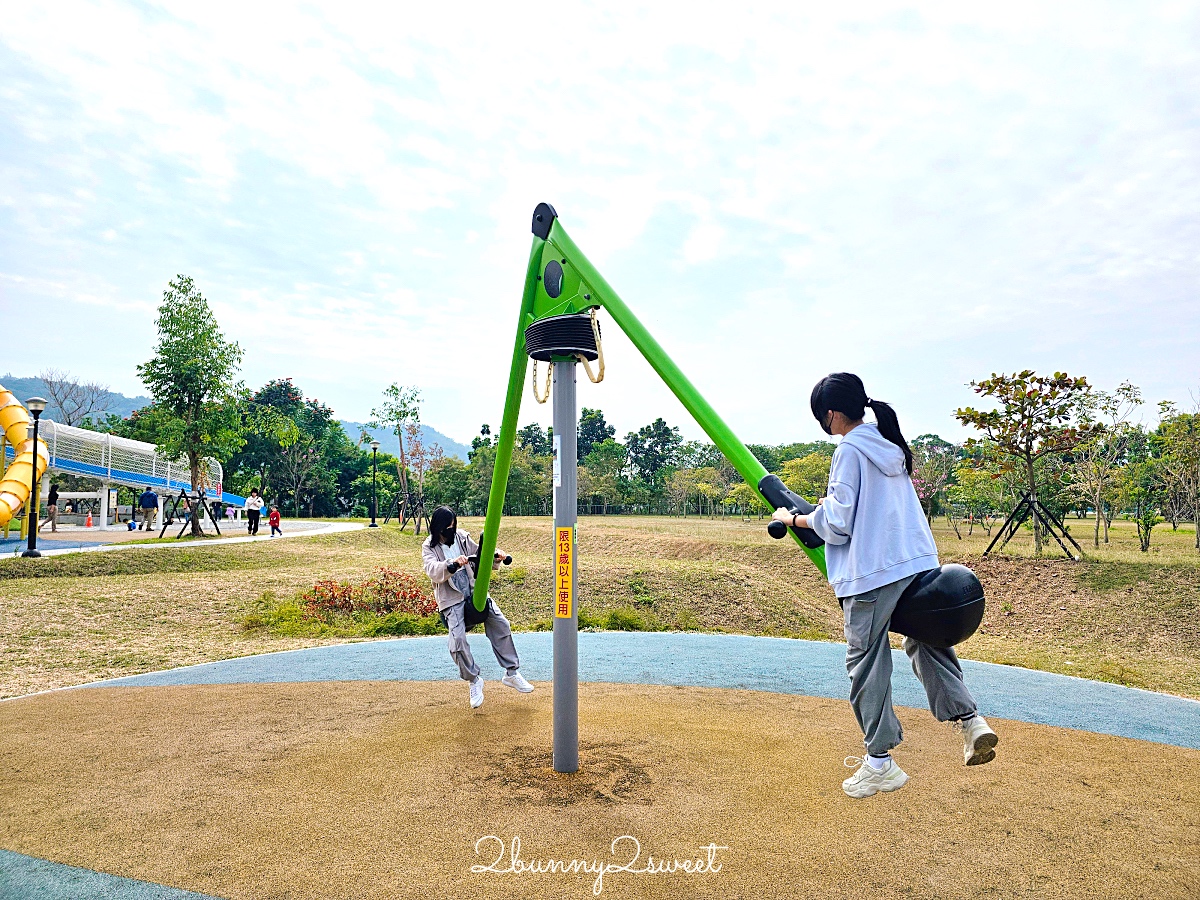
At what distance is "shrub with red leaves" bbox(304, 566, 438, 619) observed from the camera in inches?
460

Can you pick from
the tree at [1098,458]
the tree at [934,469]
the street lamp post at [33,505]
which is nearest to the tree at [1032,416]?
the tree at [1098,458]

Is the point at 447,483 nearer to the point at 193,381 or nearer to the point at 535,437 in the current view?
the point at 193,381

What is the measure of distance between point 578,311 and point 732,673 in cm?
462

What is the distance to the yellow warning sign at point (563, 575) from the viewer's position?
4.43m

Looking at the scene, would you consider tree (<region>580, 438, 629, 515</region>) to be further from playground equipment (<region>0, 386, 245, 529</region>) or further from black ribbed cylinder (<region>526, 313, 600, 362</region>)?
black ribbed cylinder (<region>526, 313, 600, 362</region>)

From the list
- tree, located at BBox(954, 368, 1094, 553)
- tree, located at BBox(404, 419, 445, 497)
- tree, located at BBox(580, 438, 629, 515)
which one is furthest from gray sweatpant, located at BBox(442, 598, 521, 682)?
tree, located at BBox(580, 438, 629, 515)

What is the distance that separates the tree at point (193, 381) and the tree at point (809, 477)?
59.7 feet

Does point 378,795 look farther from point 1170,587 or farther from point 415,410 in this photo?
point 415,410

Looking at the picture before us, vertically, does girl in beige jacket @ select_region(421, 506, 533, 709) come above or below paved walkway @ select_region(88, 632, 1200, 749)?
above

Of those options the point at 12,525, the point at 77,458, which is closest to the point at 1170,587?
the point at 77,458

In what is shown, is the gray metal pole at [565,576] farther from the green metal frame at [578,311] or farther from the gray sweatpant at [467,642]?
the gray sweatpant at [467,642]

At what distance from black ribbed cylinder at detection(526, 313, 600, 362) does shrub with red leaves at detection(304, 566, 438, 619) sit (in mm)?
7917

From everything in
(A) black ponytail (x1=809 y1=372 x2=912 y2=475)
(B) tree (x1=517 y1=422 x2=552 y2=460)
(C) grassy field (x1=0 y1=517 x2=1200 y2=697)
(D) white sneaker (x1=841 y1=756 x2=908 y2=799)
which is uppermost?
(B) tree (x1=517 y1=422 x2=552 y2=460)

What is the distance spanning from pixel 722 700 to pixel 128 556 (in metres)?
14.9
